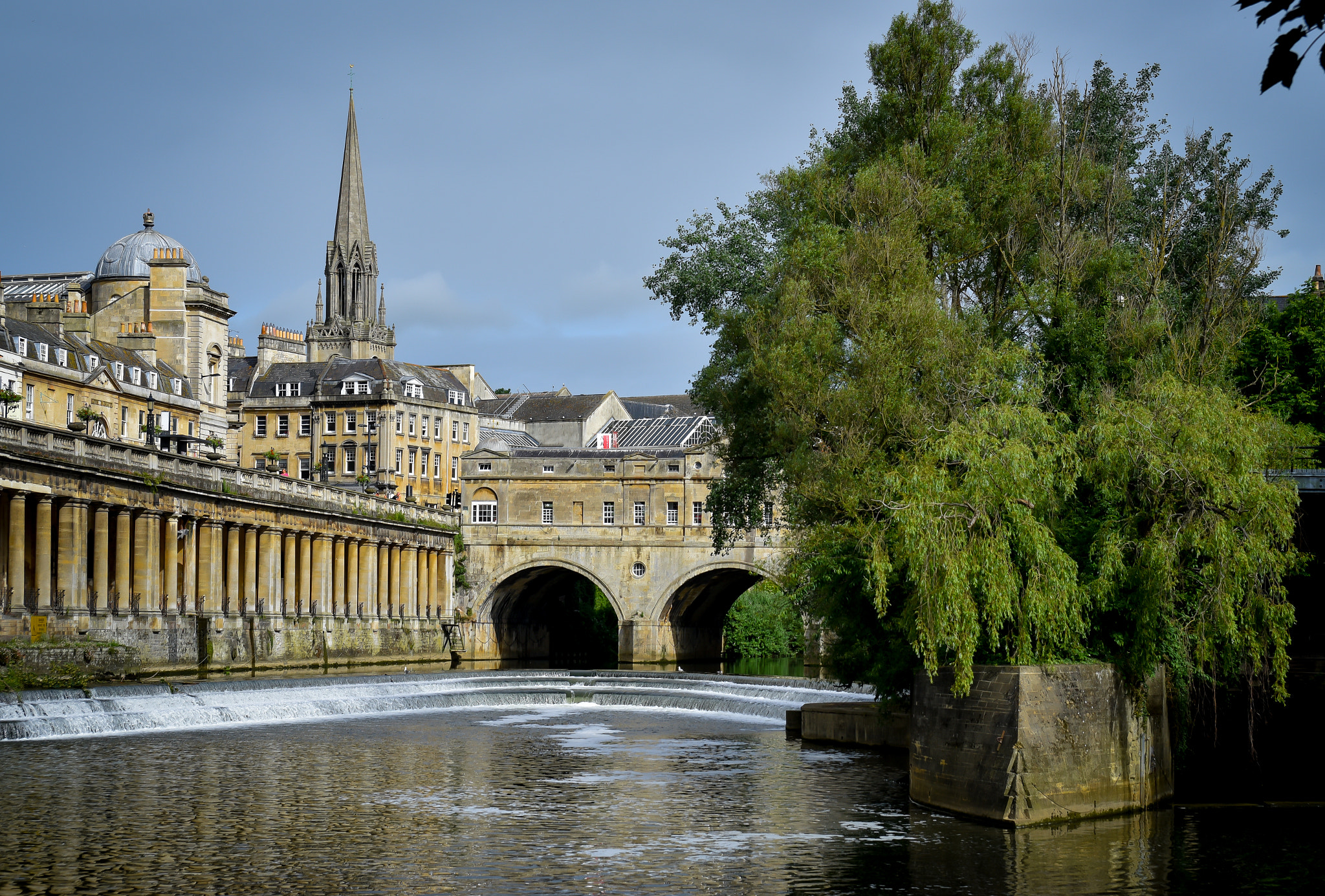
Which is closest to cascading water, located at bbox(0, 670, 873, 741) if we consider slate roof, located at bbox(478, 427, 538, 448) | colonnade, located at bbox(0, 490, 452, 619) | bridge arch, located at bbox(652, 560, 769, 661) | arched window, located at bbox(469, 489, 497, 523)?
colonnade, located at bbox(0, 490, 452, 619)

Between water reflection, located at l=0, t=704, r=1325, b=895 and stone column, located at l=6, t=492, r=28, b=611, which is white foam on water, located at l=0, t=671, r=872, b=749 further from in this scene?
stone column, located at l=6, t=492, r=28, b=611

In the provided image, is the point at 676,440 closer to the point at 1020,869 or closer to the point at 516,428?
the point at 516,428

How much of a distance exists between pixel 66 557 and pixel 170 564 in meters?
5.77

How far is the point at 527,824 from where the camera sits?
20484 mm

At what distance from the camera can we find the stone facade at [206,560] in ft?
136

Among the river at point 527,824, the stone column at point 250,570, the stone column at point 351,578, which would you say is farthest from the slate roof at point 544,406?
the river at point 527,824

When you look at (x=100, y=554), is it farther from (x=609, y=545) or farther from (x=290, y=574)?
(x=609, y=545)

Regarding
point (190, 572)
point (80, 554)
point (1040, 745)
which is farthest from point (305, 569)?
point (1040, 745)

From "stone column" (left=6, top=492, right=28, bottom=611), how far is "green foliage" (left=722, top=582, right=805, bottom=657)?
150ft

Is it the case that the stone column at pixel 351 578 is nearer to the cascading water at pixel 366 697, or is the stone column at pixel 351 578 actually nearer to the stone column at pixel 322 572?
the stone column at pixel 322 572

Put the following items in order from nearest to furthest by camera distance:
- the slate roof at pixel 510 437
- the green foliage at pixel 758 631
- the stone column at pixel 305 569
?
the stone column at pixel 305 569 < the green foliage at pixel 758 631 < the slate roof at pixel 510 437

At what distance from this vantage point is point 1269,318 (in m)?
40.2

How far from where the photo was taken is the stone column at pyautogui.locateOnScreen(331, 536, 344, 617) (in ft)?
199

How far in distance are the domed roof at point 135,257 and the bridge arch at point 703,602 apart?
32592mm
